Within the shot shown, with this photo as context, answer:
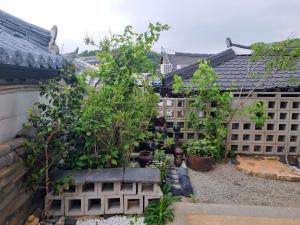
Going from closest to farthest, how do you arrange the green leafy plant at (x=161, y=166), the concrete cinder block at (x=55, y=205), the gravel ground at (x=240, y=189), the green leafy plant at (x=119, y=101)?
the concrete cinder block at (x=55, y=205) < the green leafy plant at (x=119, y=101) < the gravel ground at (x=240, y=189) < the green leafy plant at (x=161, y=166)

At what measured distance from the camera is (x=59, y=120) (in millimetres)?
3045

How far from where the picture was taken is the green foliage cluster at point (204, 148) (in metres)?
5.20

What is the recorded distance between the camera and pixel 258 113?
18.3ft

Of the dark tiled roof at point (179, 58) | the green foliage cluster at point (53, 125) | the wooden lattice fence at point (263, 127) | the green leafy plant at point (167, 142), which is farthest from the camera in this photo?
the dark tiled roof at point (179, 58)

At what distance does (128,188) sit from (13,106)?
74.6 inches

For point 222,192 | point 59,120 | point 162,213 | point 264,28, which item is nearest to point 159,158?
point 222,192

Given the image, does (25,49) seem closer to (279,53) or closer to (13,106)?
(13,106)

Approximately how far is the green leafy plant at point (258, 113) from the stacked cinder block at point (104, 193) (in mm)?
3233

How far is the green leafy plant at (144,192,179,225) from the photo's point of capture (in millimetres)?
3024

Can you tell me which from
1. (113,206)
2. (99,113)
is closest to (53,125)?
(99,113)

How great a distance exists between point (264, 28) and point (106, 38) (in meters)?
6.62

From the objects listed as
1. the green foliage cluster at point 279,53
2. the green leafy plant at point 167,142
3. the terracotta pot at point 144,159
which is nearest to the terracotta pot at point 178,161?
the green leafy plant at point 167,142

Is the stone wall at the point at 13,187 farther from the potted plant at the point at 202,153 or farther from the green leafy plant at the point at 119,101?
the potted plant at the point at 202,153

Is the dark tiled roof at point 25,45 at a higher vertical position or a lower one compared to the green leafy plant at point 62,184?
higher
